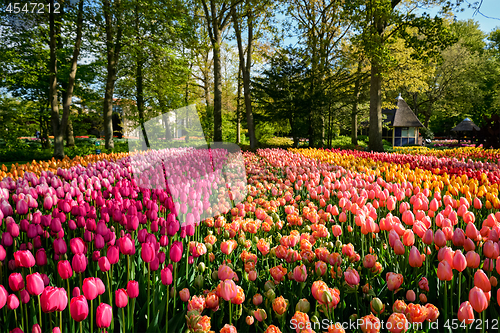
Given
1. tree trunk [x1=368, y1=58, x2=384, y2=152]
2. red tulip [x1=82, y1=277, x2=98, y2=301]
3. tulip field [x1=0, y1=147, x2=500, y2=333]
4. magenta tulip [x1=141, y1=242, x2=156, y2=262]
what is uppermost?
tree trunk [x1=368, y1=58, x2=384, y2=152]

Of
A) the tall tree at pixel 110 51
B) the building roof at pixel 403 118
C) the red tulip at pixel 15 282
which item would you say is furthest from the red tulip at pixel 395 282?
the building roof at pixel 403 118

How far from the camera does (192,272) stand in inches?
85.8

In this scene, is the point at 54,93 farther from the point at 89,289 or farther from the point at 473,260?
the point at 473,260

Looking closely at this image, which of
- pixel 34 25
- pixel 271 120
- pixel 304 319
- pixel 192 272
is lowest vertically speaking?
pixel 192 272

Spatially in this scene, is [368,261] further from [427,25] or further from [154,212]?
[427,25]

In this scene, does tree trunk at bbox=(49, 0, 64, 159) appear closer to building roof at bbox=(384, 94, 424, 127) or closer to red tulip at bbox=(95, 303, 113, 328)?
red tulip at bbox=(95, 303, 113, 328)

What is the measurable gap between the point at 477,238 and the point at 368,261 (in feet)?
2.60

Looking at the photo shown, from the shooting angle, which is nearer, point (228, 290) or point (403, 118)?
point (228, 290)

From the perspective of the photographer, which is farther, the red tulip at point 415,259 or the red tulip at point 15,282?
the red tulip at point 415,259

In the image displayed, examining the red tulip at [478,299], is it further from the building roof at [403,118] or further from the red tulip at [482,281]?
the building roof at [403,118]

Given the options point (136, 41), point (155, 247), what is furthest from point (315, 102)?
point (155, 247)

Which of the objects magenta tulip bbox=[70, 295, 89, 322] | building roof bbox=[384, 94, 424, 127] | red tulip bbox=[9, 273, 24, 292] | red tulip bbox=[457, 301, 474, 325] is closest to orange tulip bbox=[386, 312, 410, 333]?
red tulip bbox=[457, 301, 474, 325]

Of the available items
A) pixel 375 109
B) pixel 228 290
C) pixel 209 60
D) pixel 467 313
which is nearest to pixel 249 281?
pixel 228 290

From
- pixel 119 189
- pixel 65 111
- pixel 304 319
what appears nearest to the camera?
pixel 304 319
